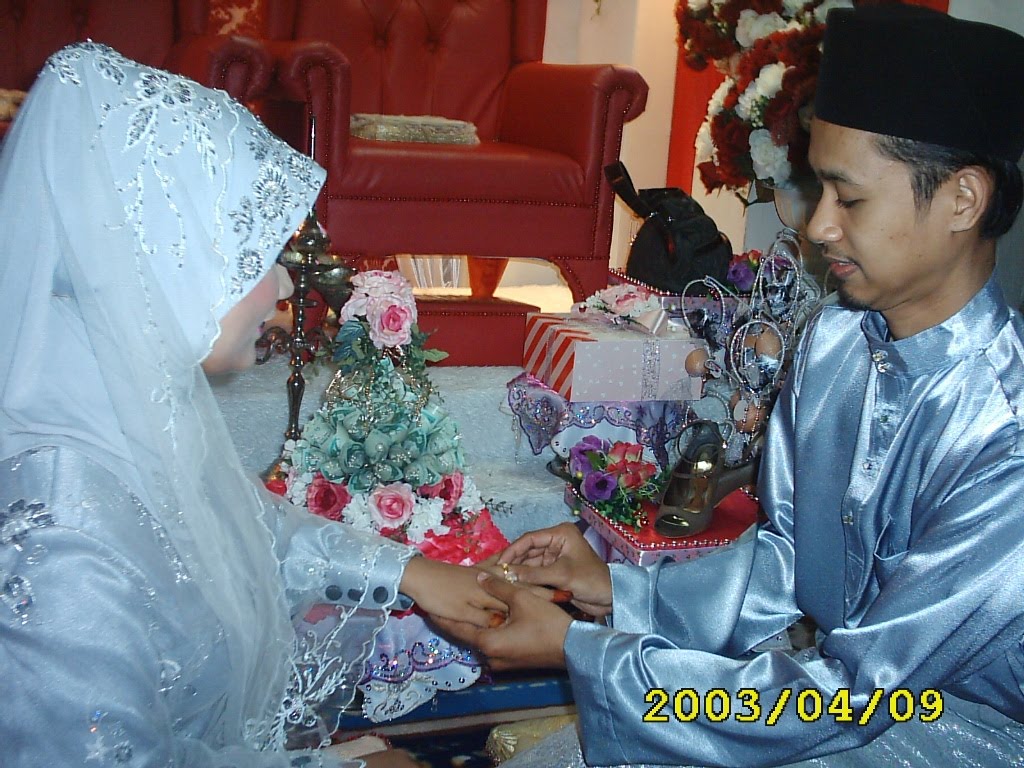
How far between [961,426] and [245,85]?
2.46m

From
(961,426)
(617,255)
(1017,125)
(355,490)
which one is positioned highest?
(1017,125)

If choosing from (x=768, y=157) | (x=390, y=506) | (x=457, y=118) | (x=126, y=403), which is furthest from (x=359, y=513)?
(x=457, y=118)

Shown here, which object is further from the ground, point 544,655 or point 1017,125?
point 1017,125

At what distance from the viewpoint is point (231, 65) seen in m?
2.99

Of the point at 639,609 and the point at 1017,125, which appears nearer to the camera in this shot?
the point at 1017,125

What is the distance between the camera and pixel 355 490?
87.0 inches

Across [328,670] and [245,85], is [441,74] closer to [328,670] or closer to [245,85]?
[245,85]

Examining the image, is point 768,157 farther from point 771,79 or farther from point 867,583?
point 867,583

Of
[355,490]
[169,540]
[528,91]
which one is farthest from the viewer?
[528,91]

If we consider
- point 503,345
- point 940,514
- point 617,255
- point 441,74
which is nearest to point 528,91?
point 441,74

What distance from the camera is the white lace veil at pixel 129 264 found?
3.52 feet

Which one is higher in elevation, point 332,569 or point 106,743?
point 106,743

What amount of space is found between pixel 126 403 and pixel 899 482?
1.01 m

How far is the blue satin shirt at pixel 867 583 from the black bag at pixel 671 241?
68.6 inches
